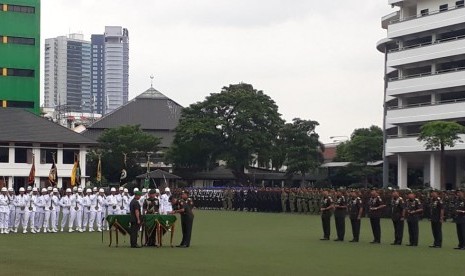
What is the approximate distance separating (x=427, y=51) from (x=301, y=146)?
15.1 metres

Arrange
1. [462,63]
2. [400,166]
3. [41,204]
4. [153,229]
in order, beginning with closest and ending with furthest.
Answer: [153,229] < [41,204] < [462,63] < [400,166]

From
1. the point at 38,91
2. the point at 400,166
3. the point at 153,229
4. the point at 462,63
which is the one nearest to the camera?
the point at 153,229

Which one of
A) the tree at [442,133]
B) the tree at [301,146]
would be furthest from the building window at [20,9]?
the tree at [442,133]

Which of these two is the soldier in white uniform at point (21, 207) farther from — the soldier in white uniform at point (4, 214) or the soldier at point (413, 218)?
the soldier at point (413, 218)

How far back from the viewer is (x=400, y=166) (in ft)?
237

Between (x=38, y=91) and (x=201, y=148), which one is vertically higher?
(x=38, y=91)

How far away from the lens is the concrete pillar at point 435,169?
67938mm

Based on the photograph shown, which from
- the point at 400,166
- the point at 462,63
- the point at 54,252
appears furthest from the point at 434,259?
the point at 400,166

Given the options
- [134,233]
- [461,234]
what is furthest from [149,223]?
[461,234]

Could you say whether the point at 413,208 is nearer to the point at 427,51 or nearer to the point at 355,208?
the point at 355,208

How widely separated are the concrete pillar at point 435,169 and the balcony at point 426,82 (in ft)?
17.3

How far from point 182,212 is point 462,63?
4478cm

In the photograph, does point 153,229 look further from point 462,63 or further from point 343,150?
point 343,150

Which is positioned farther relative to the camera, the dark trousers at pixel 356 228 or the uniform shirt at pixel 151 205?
the dark trousers at pixel 356 228
